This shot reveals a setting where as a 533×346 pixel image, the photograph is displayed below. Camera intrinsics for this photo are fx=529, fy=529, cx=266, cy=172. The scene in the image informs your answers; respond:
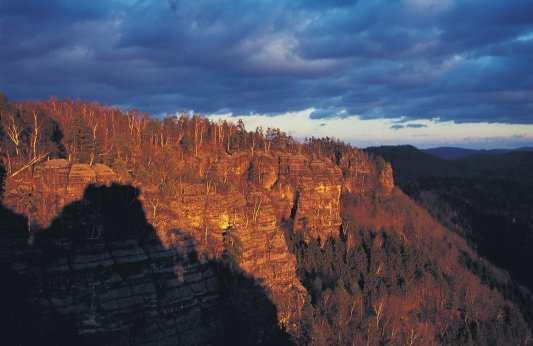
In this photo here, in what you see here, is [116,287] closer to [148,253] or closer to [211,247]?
[148,253]

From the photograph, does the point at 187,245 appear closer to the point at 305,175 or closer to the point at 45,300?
the point at 45,300

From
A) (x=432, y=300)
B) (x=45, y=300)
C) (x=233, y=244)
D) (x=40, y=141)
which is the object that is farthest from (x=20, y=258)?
(x=432, y=300)

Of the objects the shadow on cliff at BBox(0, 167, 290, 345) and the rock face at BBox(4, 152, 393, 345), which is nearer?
the shadow on cliff at BBox(0, 167, 290, 345)

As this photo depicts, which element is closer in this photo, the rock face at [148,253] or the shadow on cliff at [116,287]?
the shadow on cliff at [116,287]

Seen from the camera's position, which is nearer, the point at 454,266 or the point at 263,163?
the point at 263,163
